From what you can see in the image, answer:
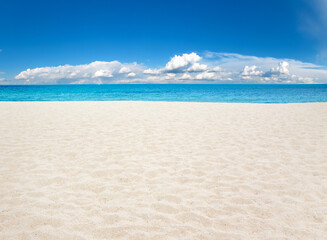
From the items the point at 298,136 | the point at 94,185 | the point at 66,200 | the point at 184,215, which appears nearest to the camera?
the point at 184,215

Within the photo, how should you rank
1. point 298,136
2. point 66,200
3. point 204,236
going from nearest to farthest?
point 204,236
point 66,200
point 298,136

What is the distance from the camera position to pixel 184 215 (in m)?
3.32

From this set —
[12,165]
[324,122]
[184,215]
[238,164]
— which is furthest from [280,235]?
[324,122]

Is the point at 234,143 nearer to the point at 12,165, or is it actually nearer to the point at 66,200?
the point at 66,200

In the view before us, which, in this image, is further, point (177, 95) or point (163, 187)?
point (177, 95)

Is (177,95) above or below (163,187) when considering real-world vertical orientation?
above

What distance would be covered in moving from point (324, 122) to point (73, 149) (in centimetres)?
1203

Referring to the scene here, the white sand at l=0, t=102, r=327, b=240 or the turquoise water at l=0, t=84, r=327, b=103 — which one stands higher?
the turquoise water at l=0, t=84, r=327, b=103

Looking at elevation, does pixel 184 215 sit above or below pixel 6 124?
below

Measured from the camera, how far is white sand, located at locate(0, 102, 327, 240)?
3.03 m

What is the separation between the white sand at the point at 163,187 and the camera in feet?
9.95

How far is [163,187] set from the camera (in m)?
4.16

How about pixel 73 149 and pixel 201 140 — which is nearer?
pixel 73 149

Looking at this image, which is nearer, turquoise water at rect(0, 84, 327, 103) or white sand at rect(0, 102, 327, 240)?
white sand at rect(0, 102, 327, 240)
